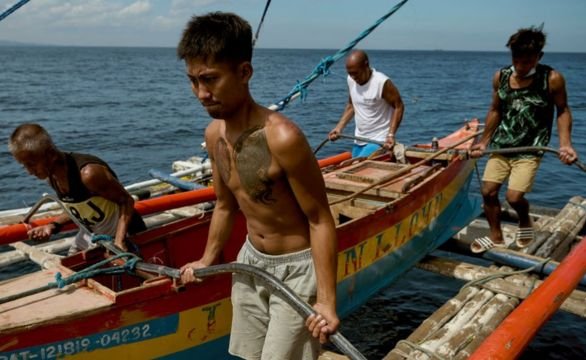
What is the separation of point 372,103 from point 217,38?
5690 millimetres

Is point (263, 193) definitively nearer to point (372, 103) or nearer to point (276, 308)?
point (276, 308)

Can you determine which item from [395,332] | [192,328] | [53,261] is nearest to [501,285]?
[395,332]

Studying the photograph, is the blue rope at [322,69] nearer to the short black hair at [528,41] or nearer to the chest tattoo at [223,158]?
the short black hair at [528,41]

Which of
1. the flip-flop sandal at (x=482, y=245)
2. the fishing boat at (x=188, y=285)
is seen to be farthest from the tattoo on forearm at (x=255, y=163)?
the flip-flop sandal at (x=482, y=245)

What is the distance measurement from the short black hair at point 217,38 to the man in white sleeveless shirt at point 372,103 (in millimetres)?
5133

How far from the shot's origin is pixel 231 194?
10.9ft

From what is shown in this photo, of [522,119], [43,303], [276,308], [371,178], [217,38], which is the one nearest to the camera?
[217,38]

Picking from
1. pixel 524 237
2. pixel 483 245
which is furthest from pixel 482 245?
pixel 524 237

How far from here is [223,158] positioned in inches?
119

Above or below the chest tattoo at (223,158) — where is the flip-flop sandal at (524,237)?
below

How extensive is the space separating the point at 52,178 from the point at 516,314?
3.72 metres

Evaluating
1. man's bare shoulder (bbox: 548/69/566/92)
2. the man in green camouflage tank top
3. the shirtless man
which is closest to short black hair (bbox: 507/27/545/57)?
the man in green camouflage tank top

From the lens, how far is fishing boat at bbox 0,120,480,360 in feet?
11.7

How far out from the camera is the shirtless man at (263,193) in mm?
2582
